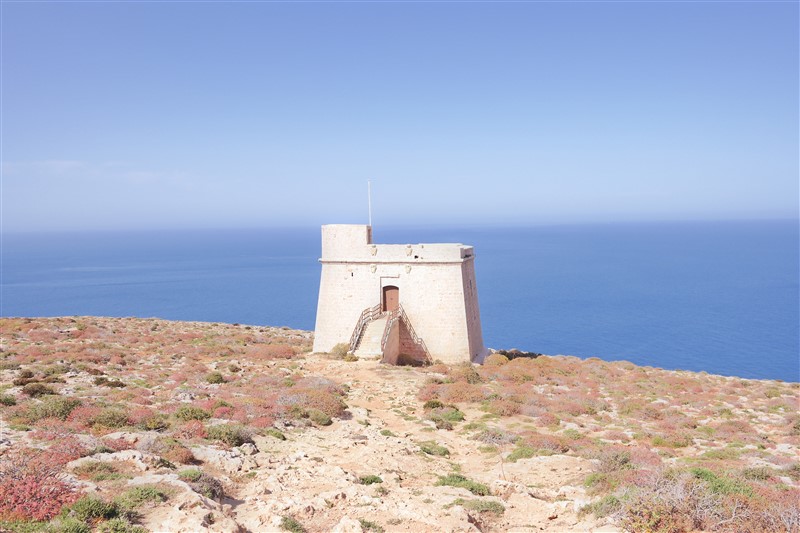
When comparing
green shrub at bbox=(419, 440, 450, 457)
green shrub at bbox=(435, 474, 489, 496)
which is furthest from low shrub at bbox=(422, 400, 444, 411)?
green shrub at bbox=(435, 474, 489, 496)

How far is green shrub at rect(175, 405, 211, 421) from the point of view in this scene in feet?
53.2

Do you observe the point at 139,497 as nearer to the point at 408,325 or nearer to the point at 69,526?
the point at 69,526

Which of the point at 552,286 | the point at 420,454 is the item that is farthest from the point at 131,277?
the point at 420,454

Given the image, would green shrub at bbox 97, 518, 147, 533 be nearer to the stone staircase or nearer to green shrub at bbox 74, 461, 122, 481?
green shrub at bbox 74, 461, 122, 481

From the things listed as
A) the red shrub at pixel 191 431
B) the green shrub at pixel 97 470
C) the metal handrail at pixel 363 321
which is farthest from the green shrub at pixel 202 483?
the metal handrail at pixel 363 321

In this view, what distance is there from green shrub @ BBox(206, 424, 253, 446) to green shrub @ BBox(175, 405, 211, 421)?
5.09ft

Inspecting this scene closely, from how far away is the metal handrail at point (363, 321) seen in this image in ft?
Result: 97.2

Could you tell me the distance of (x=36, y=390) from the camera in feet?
58.9

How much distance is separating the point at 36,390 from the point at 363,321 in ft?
53.8

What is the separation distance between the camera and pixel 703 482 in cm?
1029

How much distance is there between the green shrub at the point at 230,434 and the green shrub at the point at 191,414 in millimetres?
1551

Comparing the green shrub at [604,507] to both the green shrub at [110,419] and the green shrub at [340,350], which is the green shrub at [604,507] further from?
the green shrub at [340,350]

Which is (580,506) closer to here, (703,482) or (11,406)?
(703,482)

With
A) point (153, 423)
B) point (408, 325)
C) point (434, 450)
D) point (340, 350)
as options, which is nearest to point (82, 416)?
point (153, 423)
